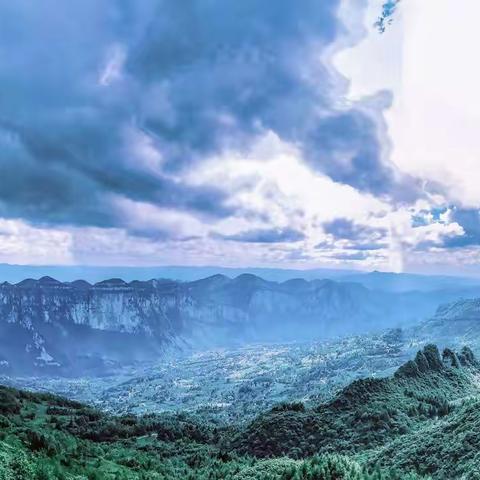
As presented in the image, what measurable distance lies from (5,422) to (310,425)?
7952cm

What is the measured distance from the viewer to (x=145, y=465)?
357 feet

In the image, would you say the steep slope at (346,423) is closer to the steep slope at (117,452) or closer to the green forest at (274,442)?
the green forest at (274,442)

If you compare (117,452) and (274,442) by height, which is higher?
(117,452)

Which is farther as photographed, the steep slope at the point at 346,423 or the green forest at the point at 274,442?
the steep slope at the point at 346,423

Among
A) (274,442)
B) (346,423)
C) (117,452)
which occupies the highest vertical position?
(117,452)

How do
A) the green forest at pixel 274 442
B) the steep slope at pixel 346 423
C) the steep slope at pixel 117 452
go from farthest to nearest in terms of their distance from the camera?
the steep slope at pixel 346 423 < the green forest at pixel 274 442 < the steep slope at pixel 117 452

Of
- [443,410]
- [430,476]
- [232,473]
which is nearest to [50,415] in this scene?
[232,473]

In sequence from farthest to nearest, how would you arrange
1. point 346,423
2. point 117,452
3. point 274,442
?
point 346,423 → point 274,442 → point 117,452

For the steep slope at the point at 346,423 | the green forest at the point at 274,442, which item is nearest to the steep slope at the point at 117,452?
the green forest at the point at 274,442

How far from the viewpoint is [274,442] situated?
150m

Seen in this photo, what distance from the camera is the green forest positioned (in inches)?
3511

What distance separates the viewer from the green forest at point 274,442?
89.2 m

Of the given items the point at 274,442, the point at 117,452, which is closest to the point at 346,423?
the point at 274,442

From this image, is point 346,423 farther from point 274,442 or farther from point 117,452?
point 117,452
